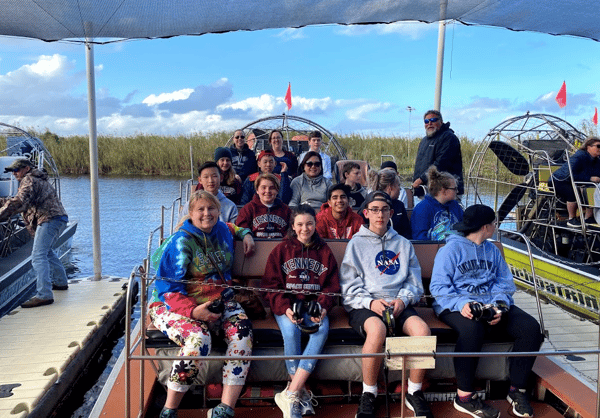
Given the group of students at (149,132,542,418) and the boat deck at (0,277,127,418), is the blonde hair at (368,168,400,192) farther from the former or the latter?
the boat deck at (0,277,127,418)

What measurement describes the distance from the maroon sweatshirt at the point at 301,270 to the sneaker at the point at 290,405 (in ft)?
2.01

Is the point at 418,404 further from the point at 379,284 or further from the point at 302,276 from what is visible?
the point at 302,276

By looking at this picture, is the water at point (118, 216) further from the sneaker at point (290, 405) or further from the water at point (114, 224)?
the sneaker at point (290, 405)

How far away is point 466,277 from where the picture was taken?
141 inches

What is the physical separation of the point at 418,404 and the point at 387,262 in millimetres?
941

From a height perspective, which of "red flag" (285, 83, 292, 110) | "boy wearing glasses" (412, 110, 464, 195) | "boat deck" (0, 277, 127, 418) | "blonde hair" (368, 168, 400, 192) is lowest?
"boat deck" (0, 277, 127, 418)

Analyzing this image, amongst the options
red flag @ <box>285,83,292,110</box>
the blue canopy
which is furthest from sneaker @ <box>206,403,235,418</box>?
red flag @ <box>285,83,292,110</box>

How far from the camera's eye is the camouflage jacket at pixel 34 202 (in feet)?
19.3

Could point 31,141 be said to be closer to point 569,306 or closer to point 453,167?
point 453,167

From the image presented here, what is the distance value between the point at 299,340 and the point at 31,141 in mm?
8221

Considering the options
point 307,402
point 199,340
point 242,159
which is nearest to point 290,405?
point 307,402

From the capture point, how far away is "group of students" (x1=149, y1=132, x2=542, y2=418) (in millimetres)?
3166

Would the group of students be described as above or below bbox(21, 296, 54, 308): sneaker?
above

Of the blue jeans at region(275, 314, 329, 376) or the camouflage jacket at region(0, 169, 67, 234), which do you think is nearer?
the blue jeans at region(275, 314, 329, 376)
